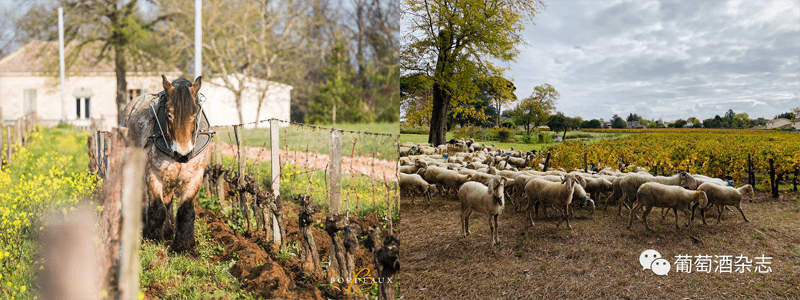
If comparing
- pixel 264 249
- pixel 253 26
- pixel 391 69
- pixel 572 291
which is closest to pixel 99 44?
pixel 253 26

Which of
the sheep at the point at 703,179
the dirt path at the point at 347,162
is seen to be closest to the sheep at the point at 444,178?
the dirt path at the point at 347,162

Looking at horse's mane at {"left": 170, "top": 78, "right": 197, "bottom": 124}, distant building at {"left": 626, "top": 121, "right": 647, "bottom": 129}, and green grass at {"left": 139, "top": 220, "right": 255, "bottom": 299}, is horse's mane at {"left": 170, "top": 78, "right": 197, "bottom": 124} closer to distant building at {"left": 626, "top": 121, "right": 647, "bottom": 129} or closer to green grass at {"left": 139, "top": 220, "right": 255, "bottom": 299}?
green grass at {"left": 139, "top": 220, "right": 255, "bottom": 299}

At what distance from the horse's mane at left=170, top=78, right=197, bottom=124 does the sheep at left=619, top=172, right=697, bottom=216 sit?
4.27 metres

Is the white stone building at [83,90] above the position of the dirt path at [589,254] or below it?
above

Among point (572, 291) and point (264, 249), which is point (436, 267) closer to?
point (572, 291)

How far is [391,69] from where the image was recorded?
3672 mm

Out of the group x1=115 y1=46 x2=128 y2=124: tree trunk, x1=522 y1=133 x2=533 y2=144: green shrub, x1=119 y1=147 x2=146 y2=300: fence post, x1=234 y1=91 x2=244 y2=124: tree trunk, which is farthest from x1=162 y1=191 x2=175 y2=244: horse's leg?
x1=234 y1=91 x2=244 y2=124: tree trunk

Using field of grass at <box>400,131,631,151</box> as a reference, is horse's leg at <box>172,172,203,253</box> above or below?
below

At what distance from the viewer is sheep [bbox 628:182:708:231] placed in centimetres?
439

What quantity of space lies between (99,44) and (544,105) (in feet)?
64.4

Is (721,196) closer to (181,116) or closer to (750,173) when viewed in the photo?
(750,173)

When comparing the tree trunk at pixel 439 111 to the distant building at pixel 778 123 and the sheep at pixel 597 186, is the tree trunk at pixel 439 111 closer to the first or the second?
the sheep at pixel 597 186

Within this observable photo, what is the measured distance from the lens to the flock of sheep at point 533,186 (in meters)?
4.11

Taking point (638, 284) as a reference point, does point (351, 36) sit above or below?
above
